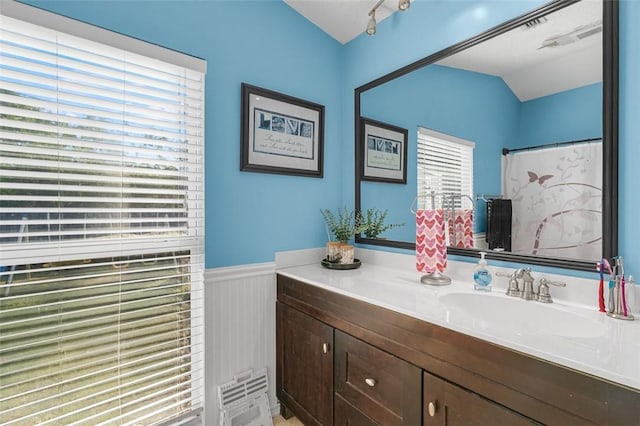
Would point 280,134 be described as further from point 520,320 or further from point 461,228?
point 520,320

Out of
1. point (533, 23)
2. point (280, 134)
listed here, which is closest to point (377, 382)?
point (280, 134)

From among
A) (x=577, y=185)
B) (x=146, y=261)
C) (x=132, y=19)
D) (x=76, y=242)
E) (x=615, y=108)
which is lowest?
(x=146, y=261)

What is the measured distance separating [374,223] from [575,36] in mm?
1267

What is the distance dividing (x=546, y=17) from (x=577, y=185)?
2.31 feet

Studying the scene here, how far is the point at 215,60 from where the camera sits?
1610mm

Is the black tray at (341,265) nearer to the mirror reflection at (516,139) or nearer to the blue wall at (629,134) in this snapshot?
the mirror reflection at (516,139)

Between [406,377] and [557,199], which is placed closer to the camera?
[406,377]

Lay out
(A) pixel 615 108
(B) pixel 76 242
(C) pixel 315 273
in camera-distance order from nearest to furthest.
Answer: (A) pixel 615 108 → (B) pixel 76 242 → (C) pixel 315 273

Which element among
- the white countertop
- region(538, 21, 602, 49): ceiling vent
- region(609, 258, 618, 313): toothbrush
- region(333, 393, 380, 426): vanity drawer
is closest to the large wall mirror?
region(538, 21, 602, 49): ceiling vent

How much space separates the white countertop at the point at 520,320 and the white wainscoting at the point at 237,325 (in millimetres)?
245

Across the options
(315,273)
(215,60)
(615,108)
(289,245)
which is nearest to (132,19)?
(215,60)

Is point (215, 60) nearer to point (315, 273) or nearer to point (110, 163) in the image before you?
point (110, 163)

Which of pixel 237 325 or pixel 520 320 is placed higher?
pixel 520 320

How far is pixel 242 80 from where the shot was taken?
1713mm
